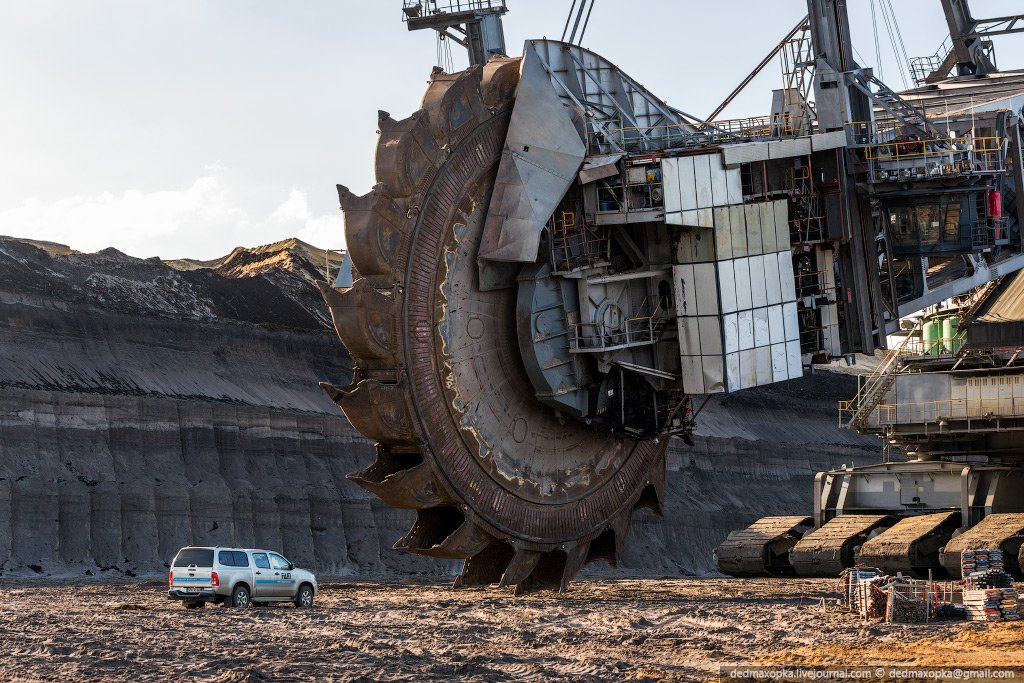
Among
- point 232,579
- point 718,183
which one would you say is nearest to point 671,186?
point 718,183

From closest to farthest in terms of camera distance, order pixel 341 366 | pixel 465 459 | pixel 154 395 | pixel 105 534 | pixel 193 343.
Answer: pixel 465 459 < pixel 105 534 < pixel 154 395 < pixel 193 343 < pixel 341 366

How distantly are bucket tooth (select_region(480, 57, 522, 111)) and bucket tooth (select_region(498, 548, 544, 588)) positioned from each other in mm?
6959

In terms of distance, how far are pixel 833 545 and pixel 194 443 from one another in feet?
79.9

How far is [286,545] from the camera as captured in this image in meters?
46.9

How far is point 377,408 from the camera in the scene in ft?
70.1

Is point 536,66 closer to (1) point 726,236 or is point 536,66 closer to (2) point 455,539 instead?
(1) point 726,236

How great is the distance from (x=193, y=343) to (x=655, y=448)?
114ft

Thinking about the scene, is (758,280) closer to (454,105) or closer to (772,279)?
(772,279)

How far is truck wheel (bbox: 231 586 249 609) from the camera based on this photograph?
27438 mm

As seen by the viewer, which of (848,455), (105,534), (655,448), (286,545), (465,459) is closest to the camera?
(465,459)

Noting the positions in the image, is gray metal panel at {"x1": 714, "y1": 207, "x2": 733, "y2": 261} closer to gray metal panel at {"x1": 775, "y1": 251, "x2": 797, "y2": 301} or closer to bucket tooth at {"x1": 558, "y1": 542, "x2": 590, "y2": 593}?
gray metal panel at {"x1": 775, "y1": 251, "x2": 797, "y2": 301}

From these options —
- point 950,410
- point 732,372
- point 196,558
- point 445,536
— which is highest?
point 732,372

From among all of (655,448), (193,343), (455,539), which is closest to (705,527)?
(193,343)

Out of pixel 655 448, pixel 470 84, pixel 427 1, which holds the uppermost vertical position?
pixel 427 1
